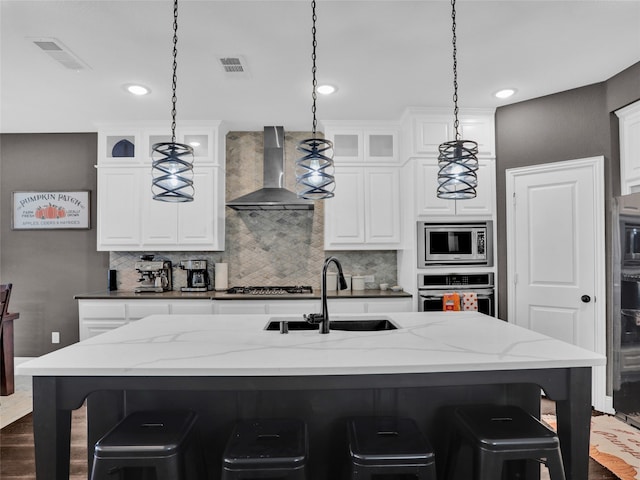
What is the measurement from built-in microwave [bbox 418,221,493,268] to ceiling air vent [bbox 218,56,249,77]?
2181mm

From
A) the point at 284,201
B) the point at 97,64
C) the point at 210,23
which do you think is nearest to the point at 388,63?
the point at 210,23

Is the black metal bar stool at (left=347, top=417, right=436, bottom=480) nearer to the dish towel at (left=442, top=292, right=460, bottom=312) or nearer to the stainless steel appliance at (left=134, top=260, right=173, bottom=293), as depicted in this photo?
the dish towel at (left=442, top=292, right=460, bottom=312)

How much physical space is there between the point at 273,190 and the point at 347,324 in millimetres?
2161

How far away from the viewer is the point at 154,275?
4.62 meters

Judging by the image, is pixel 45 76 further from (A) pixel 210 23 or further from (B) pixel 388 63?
(B) pixel 388 63

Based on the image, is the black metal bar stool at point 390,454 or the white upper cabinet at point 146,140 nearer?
the black metal bar stool at point 390,454

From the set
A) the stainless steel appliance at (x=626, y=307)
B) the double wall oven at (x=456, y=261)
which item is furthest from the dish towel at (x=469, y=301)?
the stainless steel appliance at (x=626, y=307)

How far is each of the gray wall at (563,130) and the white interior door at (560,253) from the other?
0.08 meters

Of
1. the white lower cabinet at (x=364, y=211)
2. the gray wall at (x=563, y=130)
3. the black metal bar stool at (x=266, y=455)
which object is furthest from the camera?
the white lower cabinet at (x=364, y=211)

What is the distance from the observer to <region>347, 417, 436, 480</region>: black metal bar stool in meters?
1.49

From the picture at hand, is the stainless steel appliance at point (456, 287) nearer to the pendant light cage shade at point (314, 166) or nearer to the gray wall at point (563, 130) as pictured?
the gray wall at point (563, 130)

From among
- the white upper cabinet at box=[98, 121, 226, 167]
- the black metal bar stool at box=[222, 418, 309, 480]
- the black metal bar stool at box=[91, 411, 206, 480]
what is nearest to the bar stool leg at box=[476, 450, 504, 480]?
the black metal bar stool at box=[222, 418, 309, 480]

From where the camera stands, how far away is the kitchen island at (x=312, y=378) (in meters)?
1.57

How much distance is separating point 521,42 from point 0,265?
5.75m
